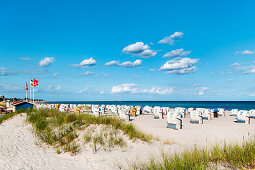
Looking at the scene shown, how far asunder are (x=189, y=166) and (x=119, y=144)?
3183 millimetres

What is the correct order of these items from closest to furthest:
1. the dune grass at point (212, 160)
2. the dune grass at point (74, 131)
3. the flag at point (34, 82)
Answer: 1. the dune grass at point (212, 160)
2. the dune grass at point (74, 131)
3. the flag at point (34, 82)

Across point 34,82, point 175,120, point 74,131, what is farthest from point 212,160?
point 34,82

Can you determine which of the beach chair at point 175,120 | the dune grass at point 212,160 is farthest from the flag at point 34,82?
the dune grass at point 212,160

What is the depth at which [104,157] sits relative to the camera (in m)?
4.95

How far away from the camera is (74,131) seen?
6348mm

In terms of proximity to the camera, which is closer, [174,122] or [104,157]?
[104,157]

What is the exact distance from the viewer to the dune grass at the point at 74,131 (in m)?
5.81

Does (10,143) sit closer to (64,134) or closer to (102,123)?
(64,134)

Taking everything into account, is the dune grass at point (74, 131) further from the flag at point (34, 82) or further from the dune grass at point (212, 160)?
the flag at point (34, 82)

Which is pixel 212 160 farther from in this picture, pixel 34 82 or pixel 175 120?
pixel 34 82

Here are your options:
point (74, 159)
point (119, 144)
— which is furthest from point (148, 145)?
point (74, 159)

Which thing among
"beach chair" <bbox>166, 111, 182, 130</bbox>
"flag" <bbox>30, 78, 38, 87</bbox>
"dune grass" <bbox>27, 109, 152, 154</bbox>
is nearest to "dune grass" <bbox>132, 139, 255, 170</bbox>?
"dune grass" <bbox>27, 109, 152, 154</bbox>

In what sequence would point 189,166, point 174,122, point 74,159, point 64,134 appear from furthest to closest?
point 174,122 < point 64,134 < point 74,159 < point 189,166

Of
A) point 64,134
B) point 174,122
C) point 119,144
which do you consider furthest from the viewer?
point 174,122
